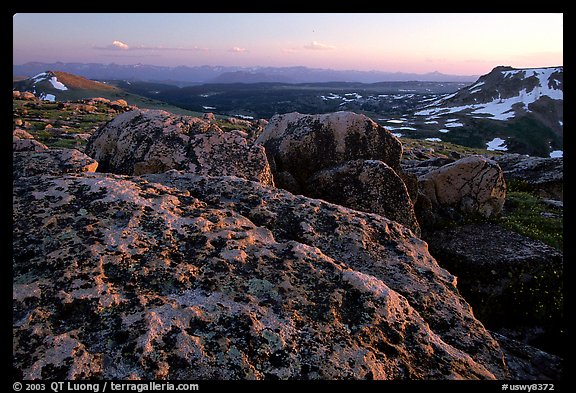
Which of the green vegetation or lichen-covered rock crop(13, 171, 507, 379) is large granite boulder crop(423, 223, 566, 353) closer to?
the green vegetation

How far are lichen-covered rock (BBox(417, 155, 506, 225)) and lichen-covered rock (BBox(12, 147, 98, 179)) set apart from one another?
1801 centimetres

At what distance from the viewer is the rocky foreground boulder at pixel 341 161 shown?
1518cm

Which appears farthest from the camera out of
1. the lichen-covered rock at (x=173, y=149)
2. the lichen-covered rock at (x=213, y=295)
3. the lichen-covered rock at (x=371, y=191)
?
the lichen-covered rock at (x=371, y=191)

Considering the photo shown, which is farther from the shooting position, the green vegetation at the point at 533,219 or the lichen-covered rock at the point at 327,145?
the green vegetation at the point at 533,219

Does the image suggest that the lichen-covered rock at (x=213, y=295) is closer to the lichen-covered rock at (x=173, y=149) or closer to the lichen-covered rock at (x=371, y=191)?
the lichen-covered rock at (x=173, y=149)

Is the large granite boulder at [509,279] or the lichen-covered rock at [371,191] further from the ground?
the lichen-covered rock at [371,191]

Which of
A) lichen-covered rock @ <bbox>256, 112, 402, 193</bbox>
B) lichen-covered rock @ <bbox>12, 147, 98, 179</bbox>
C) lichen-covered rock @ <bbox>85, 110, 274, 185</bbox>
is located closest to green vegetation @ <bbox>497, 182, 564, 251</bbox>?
lichen-covered rock @ <bbox>256, 112, 402, 193</bbox>

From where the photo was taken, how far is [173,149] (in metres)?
14.1

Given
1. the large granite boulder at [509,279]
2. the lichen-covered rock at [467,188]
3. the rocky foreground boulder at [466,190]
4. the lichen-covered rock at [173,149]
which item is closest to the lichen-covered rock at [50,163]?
the lichen-covered rock at [173,149]

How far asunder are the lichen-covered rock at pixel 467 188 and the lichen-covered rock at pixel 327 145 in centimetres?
553

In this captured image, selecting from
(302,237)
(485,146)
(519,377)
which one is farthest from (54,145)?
(485,146)

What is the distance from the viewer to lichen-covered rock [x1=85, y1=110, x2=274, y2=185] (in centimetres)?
1356

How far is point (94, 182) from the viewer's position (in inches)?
310

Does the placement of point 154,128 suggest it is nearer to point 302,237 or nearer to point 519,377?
point 302,237
